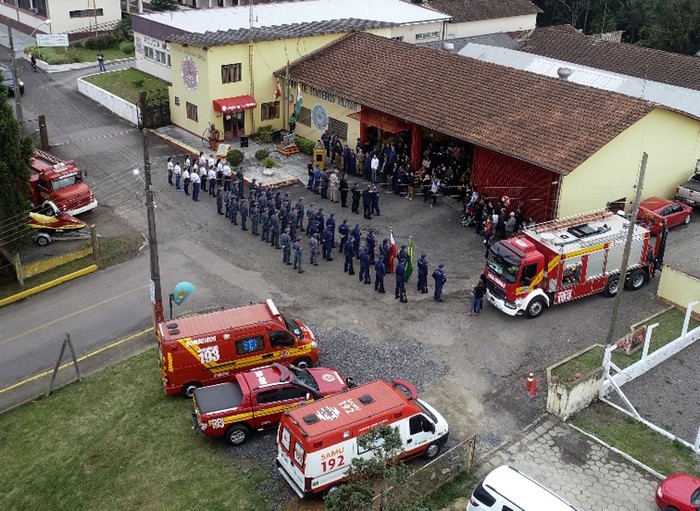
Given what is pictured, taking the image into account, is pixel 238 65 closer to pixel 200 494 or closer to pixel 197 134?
pixel 197 134

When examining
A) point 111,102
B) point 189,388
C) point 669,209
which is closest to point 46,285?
point 189,388

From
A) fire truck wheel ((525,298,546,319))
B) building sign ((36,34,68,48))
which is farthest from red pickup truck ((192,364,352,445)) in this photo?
building sign ((36,34,68,48))

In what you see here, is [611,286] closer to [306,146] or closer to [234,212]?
[234,212]

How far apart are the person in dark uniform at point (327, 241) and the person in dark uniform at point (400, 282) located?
344 centimetres

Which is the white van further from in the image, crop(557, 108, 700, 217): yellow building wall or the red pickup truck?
crop(557, 108, 700, 217): yellow building wall

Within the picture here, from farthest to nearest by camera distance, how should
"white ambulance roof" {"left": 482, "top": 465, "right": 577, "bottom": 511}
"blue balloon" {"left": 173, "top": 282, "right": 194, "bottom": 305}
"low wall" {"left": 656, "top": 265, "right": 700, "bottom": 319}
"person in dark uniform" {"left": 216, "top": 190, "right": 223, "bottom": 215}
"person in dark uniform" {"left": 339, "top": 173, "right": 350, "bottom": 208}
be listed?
"person in dark uniform" {"left": 339, "top": 173, "right": 350, "bottom": 208}, "person in dark uniform" {"left": 216, "top": 190, "right": 223, "bottom": 215}, "low wall" {"left": 656, "top": 265, "right": 700, "bottom": 319}, "blue balloon" {"left": 173, "top": 282, "right": 194, "bottom": 305}, "white ambulance roof" {"left": 482, "top": 465, "right": 577, "bottom": 511}

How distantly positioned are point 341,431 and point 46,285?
1551 cm

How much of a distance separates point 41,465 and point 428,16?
38701 millimetres

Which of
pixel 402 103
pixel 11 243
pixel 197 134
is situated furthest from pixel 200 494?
pixel 197 134

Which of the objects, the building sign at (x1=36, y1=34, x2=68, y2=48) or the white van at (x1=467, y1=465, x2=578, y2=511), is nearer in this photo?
the white van at (x1=467, y1=465, x2=578, y2=511)

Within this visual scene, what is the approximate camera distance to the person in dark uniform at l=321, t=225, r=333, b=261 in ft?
91.3

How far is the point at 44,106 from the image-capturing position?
45.3 metres

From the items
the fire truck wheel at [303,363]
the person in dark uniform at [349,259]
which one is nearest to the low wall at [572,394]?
the fire truck wheel at [303,363]

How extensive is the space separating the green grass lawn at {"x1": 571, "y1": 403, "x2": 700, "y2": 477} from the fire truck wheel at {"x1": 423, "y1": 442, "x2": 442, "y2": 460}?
3944 millimetres
